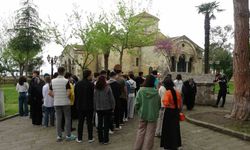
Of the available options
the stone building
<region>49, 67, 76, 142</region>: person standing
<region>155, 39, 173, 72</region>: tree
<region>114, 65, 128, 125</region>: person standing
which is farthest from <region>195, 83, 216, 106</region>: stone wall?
the stone building

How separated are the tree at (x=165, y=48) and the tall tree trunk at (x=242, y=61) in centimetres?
4268

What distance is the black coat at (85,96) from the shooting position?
29.0ft

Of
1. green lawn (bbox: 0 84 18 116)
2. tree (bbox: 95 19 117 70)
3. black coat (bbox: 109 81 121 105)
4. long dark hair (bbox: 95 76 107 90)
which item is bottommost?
green lawn (bbox: 0 84 18 116)

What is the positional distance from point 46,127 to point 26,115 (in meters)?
3.80

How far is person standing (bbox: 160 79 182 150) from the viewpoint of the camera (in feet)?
25.4

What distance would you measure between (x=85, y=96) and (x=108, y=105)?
2.17 ft

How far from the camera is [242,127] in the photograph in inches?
400

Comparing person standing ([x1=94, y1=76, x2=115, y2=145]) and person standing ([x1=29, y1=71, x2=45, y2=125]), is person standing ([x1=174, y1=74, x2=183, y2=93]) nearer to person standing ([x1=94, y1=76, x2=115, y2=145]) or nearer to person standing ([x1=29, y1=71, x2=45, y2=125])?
person standing ([x1=29, y1=71, x2=45, y2=125])

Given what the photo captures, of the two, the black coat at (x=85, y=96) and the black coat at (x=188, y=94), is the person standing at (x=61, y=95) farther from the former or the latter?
the black coat at (x=188, y=94)

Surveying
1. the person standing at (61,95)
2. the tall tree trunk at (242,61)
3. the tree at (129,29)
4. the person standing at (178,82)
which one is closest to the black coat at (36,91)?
the person standing at (61,95)

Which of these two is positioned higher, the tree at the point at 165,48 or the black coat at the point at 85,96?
the tree at the point at 165,48

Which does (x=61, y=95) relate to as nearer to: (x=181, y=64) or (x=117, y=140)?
(x=117, y=140)

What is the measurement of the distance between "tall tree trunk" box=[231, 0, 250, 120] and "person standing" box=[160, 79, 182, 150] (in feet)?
15.2

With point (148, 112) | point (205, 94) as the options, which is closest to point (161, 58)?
point (205, 94)
